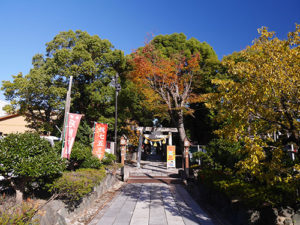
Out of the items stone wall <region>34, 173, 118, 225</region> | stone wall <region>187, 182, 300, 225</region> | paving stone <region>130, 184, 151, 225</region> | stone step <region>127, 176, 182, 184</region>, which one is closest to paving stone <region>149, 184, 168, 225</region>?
paving stone <region>130, 184, 151, 225</region>

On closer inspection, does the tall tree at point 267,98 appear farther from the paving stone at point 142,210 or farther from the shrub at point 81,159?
the shrub at point 81,159

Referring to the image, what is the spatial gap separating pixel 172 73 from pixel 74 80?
27.6 feet

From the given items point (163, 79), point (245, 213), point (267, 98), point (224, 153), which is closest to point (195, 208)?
point (245, 213)

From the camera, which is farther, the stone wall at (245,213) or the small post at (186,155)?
the small post at (186,155)

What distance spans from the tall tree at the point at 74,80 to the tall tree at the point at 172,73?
2786 millimetres

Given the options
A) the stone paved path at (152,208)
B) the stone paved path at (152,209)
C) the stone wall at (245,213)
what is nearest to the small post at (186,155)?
the stone paved path at (152,208)

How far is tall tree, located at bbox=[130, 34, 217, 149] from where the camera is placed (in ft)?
39.5

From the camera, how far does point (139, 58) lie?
656 inches

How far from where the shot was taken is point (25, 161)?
4.64 metres

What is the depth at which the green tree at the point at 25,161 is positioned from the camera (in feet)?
14.9

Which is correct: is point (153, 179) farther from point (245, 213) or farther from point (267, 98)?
point (267, 98)

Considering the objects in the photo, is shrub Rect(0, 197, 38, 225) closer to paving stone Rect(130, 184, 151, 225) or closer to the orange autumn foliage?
paving stone Rect(130, 184, 151, 225)

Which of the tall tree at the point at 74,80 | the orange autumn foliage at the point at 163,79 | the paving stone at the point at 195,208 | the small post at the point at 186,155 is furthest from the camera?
Answer: the tall tree at the point at 74,80

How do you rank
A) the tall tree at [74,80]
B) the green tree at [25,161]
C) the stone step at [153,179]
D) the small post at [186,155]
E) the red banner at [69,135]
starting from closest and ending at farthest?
the green tree at [25,161] < the red banner at [69,135] < the stone step at [153,179] < the small post at [186,155] < the tall tree at [74,80]
